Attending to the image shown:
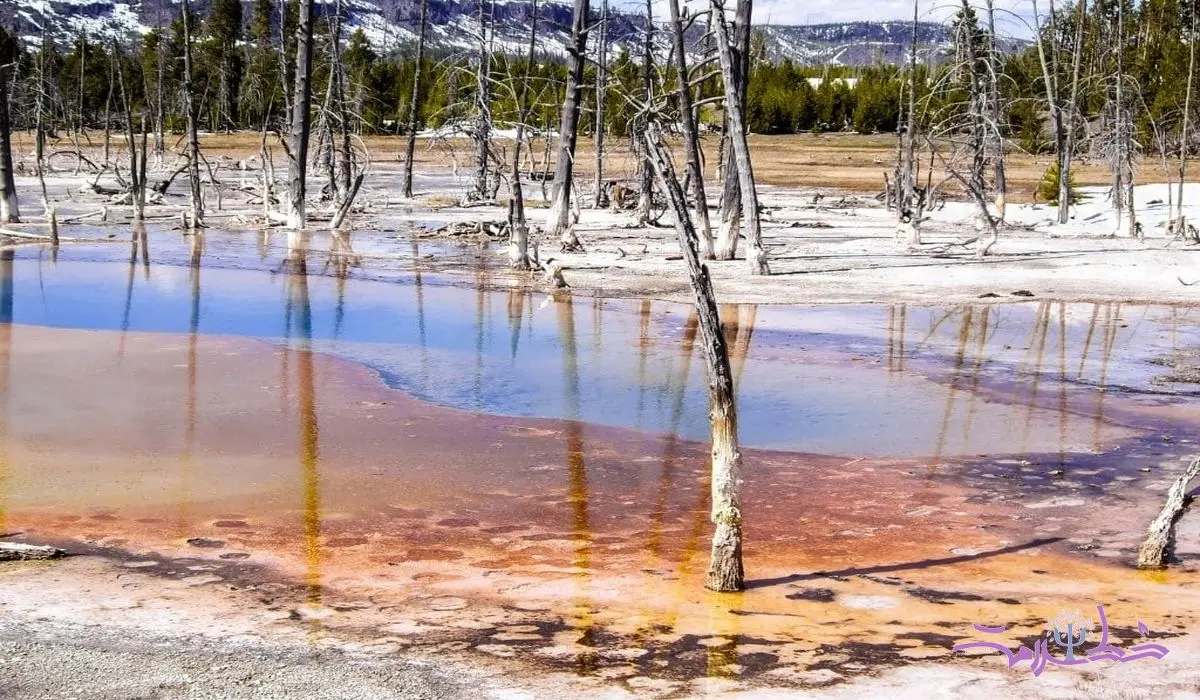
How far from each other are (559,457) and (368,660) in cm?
426

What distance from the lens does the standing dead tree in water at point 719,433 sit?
21.9 ft

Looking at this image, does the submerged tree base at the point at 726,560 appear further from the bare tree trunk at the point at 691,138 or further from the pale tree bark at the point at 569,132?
the pale tree bark at the point at 569,132

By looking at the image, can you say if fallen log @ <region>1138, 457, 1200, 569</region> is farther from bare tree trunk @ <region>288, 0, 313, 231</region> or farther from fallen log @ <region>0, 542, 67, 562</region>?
bare tree trunk @ <region>288, 0, 313, 231</region>

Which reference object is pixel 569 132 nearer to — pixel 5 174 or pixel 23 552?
pixel 5 174

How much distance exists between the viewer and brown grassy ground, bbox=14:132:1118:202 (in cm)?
5028

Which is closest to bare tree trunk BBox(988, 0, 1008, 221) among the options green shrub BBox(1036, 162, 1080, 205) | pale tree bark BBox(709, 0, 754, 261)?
pale tree bark BBox(709, 0, 754, 261)

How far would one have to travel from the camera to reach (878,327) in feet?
53.8

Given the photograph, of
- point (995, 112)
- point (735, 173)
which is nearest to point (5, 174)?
point (735, 173)

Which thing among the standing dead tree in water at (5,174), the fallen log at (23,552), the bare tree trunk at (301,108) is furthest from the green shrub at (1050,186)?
the fallen log at (23,552)

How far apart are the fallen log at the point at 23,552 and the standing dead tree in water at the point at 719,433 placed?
3494 millimetres

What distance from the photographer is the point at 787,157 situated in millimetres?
64250

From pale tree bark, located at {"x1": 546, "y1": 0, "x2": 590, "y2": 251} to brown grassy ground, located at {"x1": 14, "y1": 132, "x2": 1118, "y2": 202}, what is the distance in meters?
16.1

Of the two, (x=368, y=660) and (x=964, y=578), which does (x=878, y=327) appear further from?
(x=368, y=660)

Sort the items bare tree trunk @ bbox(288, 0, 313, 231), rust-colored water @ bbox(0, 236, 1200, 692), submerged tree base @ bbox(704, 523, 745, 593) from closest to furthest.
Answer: rust-colored water @ bbox(0, 236, 1200, 692), submerged tree base @ bbox(704, 523, 745, 593), bare tree trunk @ bbox(288, 0, 313, 231)
